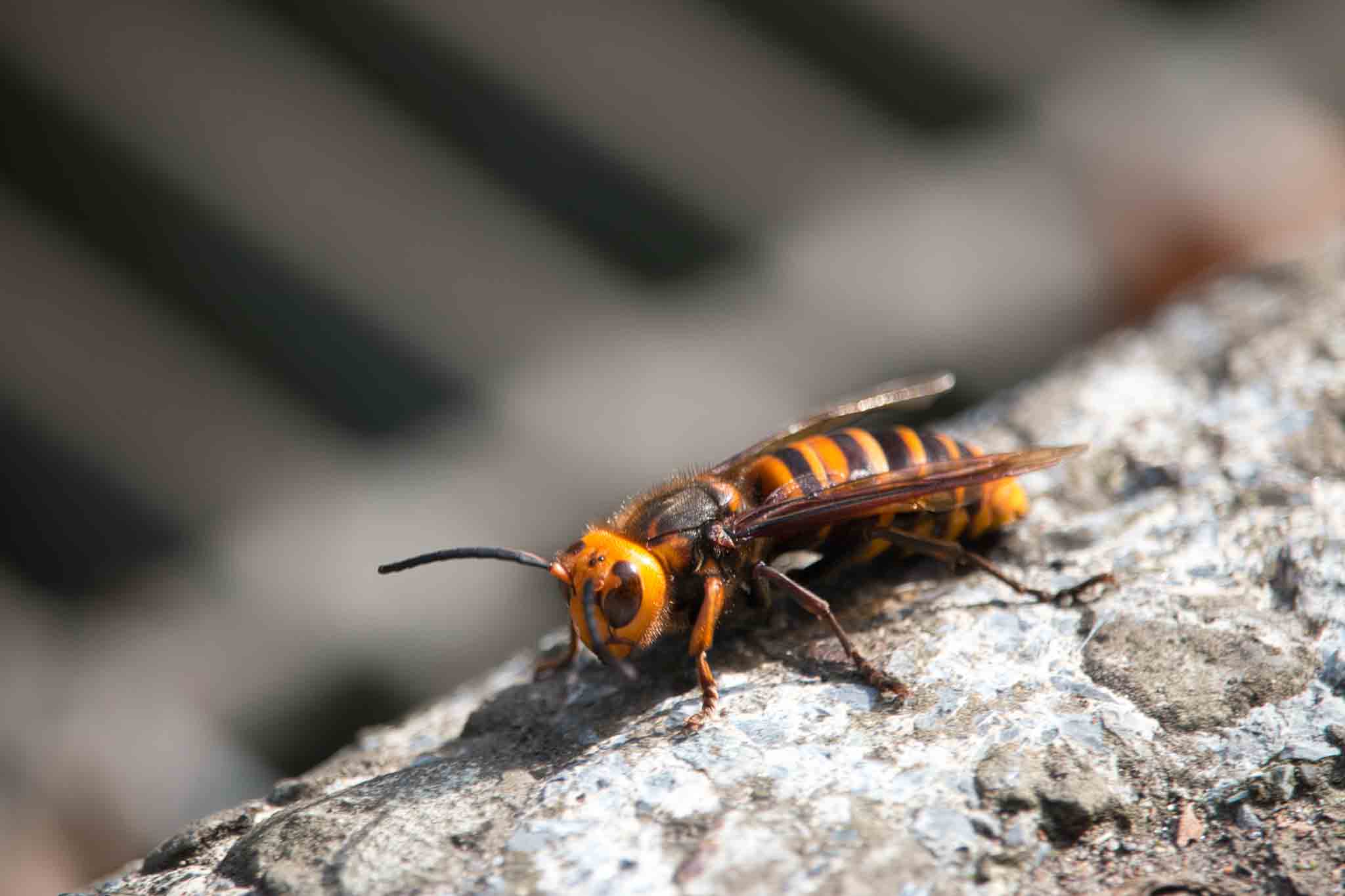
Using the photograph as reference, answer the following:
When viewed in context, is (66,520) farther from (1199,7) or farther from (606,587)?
(1199,7)

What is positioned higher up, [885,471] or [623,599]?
[885,471]

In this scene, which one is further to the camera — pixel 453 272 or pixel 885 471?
pixel 453 272

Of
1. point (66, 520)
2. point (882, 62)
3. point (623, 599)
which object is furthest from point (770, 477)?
point (66, 520)

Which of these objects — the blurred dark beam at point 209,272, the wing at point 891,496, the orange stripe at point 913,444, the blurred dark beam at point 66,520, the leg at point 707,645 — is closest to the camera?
the leg at point 707,645

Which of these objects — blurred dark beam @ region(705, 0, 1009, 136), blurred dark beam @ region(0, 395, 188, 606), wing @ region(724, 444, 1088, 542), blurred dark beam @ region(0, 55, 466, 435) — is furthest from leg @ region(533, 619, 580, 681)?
blurred dark beam @ region(705, 0, 1009, 136)

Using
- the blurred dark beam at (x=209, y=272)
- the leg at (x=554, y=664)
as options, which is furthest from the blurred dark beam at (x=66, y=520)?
the leg at (x=554, y=664)

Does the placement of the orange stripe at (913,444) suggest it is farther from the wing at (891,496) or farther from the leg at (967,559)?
the leg at (967,559)

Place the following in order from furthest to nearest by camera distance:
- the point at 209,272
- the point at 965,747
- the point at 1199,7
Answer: the point at 1199,7 → the point at 209,272 → the point at 965,747

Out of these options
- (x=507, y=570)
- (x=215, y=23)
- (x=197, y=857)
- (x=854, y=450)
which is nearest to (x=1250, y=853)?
(x=854, y=450)
